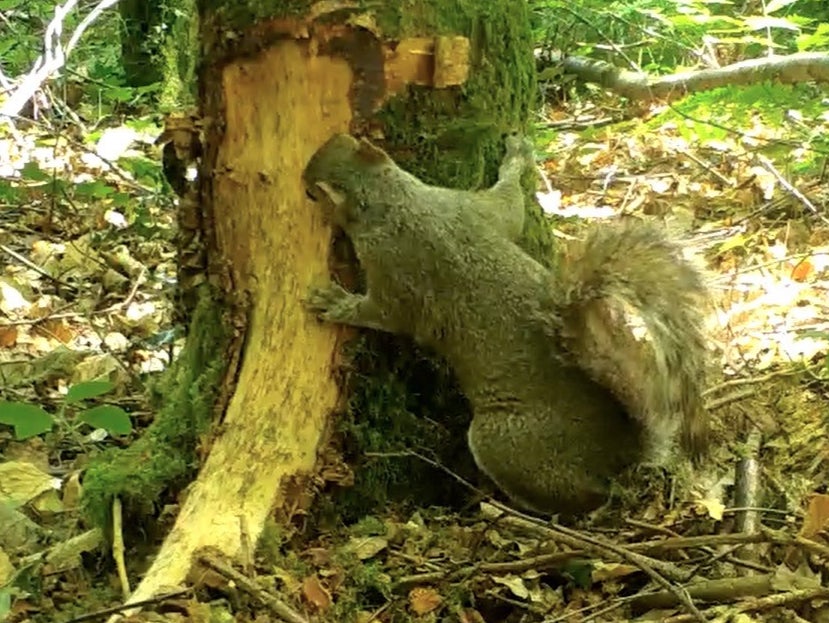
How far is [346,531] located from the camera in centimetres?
324

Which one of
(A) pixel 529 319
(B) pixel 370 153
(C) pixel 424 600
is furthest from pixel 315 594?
(B) pixel 370 153

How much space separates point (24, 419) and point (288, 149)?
1.02 meters

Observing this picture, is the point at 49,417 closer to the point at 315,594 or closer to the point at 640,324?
the point at 315,594

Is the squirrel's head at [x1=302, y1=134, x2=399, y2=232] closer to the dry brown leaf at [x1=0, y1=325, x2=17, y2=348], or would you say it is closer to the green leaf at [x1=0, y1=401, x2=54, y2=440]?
the green leaf at [x1=0, y1=401, x2=54, y2=440]

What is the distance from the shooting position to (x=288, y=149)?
327 cm

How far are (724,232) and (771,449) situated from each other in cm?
208

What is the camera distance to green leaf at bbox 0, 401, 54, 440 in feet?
9.72

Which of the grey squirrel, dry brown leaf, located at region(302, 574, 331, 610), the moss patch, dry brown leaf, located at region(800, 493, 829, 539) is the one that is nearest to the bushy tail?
the grey squirrel

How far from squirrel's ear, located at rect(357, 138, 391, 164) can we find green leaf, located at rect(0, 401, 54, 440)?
1106 millimetres

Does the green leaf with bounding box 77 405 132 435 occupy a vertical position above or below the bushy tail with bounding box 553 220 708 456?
below

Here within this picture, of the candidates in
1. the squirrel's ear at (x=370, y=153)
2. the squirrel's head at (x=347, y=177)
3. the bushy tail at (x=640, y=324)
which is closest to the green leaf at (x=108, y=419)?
the squirrel's head at (x=347, y=177)

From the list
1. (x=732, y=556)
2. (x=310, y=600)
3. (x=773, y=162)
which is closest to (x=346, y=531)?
(x=310, y=600)

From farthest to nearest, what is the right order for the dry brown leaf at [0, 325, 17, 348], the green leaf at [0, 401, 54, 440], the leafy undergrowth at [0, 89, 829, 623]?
the dry brown leaf at [0, 325, 17, 348] < the green leaf at [0, 401, 54, 440] < the leafy undergrowth at [0, 89, 829, 623]

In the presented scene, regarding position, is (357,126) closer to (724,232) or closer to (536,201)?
(536,201)
